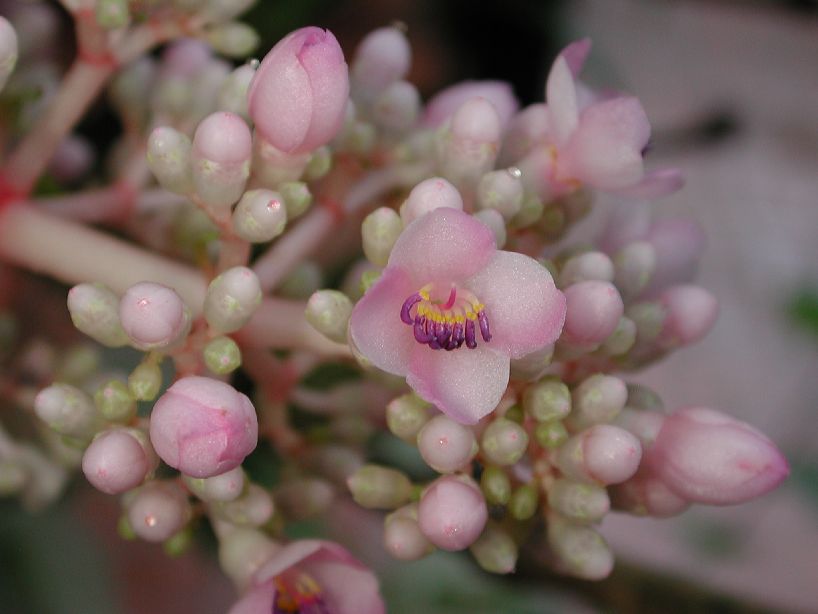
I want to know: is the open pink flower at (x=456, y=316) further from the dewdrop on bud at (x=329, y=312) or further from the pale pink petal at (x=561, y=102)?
the pale pink petal at (x=561, y=102)

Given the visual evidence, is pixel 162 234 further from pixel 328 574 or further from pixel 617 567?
pixel 617 567

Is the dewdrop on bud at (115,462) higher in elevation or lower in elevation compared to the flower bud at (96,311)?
lower

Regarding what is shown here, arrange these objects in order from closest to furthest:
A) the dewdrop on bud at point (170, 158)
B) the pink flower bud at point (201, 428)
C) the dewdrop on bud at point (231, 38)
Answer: the pink flower bud at point (201, 428) < the dewdrop on bud at point (170, 158) < the dewdrop on bud at point (231, 38)

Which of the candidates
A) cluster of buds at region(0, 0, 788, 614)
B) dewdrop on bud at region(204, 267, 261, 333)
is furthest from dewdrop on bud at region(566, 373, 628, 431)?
dewdrop on bud at region(204, 267, 261, 333)

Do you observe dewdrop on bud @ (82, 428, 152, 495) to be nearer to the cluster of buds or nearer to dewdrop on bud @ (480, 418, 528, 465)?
the cluster of buds

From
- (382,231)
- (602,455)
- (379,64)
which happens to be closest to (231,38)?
(379,64)

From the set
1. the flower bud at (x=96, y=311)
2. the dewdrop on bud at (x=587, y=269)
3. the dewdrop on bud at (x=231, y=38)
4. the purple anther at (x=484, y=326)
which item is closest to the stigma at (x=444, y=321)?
the purple anther at (x=484, y=326)

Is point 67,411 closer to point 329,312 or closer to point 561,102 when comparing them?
point 329,312
